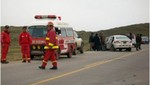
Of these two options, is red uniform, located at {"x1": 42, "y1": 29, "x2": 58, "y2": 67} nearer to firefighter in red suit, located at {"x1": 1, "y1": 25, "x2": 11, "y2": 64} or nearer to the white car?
firefighter in red suit, located at {"x1": 1, "y1": 25, "x2": 11, "y2": 64}

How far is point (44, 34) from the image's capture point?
27.3 meters

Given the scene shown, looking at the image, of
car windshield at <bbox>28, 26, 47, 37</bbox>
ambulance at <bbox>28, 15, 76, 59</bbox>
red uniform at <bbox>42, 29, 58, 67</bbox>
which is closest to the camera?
red uniform at <bbox>42, 29, 58, 67</bbox>

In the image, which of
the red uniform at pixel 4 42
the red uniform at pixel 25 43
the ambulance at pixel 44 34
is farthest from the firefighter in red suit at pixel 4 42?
the ambulance at pixel 44 34

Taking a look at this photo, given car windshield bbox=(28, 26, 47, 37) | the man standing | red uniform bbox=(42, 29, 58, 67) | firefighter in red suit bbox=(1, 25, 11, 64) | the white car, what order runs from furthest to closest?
the man standing → the white car → car windshield bbox=(28, 26, 47, 37) → firefighter in red suit bbox=(1, 25, 11, 64) → red uniform bbox=(42, 29, 58, 67)

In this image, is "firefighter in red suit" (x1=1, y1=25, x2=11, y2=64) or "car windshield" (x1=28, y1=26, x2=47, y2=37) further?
"car windshield" (x1=28, y1=26, x2=47, y2=37)

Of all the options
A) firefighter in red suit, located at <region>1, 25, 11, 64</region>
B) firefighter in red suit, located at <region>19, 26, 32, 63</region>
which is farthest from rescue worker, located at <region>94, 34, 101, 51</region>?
firefighter in red suit, located at <region>1, 25, 11, 64</region>

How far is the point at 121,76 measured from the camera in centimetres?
1652

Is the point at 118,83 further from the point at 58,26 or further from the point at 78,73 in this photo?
the point at 58,26

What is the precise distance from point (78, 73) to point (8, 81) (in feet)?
12.2

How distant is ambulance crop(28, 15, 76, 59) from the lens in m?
27.1

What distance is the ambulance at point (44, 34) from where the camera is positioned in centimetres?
2708

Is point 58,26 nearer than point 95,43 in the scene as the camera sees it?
Yes

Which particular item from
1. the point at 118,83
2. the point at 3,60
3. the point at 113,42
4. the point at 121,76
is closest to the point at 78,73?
the point at 121,76

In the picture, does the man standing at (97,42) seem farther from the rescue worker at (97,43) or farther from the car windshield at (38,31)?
the car windshield at (38,31)
